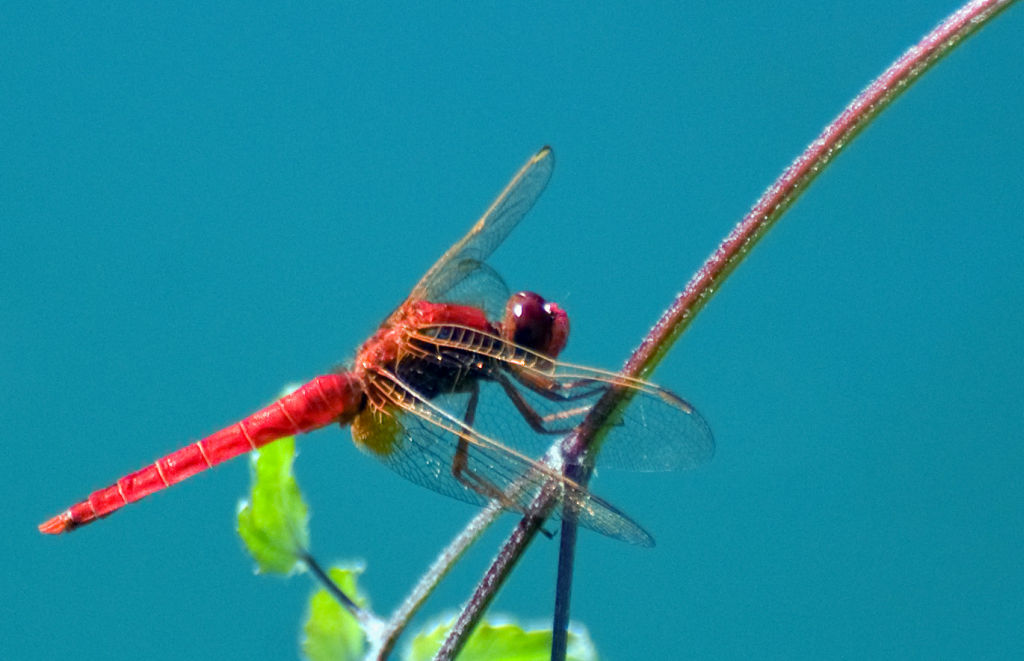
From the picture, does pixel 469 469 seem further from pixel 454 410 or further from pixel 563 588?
pixel 563 588

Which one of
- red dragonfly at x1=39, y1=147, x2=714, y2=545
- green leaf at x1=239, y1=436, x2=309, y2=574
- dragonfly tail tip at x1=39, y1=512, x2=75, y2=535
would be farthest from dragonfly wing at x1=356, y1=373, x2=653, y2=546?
dragonfly tail tip at x1=39, y1=512, x2=75, y2=535

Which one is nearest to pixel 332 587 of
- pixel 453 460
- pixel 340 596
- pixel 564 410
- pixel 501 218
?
pixel 340 596

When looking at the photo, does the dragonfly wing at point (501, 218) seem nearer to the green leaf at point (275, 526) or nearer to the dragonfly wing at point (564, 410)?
the dragonfly wing at point (564, 410)

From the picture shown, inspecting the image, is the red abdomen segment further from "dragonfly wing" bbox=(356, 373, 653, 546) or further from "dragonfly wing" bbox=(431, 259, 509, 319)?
"dragonfly wing" bbox=(431, 259, 509, 319)

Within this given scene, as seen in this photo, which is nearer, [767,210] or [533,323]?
[767,210]

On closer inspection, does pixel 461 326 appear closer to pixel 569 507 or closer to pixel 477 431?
pixel 477 431

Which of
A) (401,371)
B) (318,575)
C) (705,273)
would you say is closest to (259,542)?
(318,575)

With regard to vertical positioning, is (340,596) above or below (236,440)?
below
